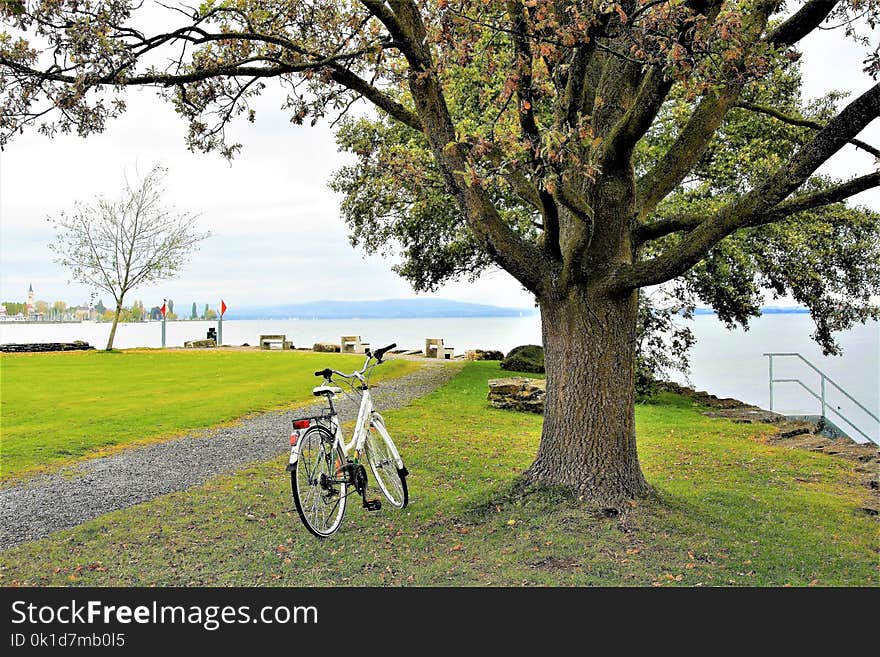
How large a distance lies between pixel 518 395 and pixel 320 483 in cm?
957

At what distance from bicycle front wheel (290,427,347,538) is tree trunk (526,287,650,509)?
202cm

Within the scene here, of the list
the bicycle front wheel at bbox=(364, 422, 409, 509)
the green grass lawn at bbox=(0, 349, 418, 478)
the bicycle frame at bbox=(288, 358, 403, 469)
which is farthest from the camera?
the green grass lawn at bbox=(0, 349, 418, 478)

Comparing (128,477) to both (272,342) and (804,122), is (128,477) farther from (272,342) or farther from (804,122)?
(272,342)

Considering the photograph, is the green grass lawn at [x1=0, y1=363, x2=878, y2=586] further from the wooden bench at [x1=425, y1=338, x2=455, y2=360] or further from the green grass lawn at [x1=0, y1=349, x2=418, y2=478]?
the wooden bench at [x1=425, y1=338, x2=455, y2=360]

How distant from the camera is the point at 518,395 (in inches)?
595

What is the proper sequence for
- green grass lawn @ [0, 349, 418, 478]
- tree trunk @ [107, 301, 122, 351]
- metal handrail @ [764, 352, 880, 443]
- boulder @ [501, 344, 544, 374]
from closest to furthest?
green grass lawn @ [0, 349, 418, 478] → metal handrail @ [764, 352, 880, 443] → boulder @ [501, 344, 544, 374] → tree trunk @ [107, 301, 122, 351]

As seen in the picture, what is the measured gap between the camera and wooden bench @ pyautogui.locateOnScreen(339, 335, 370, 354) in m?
→ 30.1

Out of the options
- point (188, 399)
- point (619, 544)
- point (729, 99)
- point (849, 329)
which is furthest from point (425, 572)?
point (849, 329)

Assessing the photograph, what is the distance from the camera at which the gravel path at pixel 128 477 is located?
710 cm

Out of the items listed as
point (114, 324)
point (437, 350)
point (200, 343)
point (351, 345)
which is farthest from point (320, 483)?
point (200, 343)

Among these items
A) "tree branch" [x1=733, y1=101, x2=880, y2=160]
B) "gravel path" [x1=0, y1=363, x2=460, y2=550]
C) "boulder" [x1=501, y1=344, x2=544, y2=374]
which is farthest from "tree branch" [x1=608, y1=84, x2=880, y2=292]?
"boulder" [x1=501, y1=344, x2=544, y2=374]

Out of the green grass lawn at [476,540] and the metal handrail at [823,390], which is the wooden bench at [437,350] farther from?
the green grass lawn at [476,540]

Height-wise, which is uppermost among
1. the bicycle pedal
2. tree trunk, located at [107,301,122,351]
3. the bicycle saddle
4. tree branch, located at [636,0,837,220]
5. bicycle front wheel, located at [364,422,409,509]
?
tree branch, located at [636,0,837,220]

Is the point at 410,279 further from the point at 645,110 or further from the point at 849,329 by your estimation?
the point at 645,110
